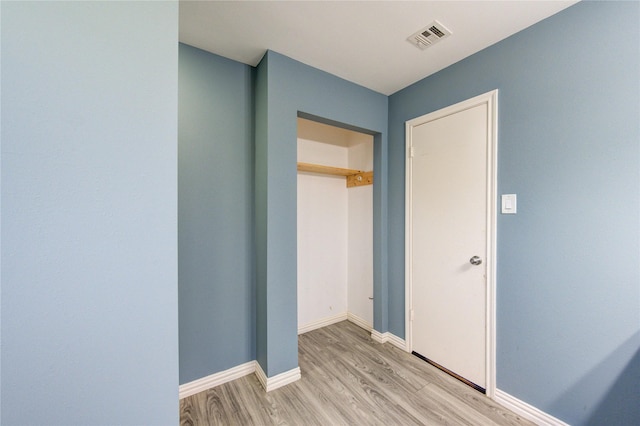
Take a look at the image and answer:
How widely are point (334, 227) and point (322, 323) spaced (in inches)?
44.3

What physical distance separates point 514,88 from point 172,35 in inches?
78.7

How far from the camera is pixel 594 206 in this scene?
4.32 ft

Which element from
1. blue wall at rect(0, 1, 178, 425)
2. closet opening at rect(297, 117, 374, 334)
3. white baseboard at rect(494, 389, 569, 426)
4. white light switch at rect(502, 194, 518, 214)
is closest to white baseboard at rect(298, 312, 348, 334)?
closet opening at rect(297, 117, 374, 334)

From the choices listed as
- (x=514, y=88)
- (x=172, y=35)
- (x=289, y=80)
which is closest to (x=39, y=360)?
(x=172, y=35)

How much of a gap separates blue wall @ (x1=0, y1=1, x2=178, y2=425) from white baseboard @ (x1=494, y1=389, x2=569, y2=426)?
2017 mm

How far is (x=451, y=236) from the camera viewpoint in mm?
1962

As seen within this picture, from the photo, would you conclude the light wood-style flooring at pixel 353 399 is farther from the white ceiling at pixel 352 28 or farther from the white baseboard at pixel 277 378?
the white ceiling at pixel 352 28

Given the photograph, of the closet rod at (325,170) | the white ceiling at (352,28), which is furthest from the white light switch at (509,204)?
the closet rod at (325,170)

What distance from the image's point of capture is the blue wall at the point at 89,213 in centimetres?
64

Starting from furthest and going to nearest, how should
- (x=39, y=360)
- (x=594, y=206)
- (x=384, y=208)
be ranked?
1. (x=384, y=208)
2. (x=594, y=206)
3. (x=39, y=360)

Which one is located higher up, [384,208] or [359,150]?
[359,150]

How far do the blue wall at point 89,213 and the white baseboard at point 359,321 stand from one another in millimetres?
2235

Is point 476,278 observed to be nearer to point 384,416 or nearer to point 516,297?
point 516,297

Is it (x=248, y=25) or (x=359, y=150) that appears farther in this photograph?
(x=359, y=150)
